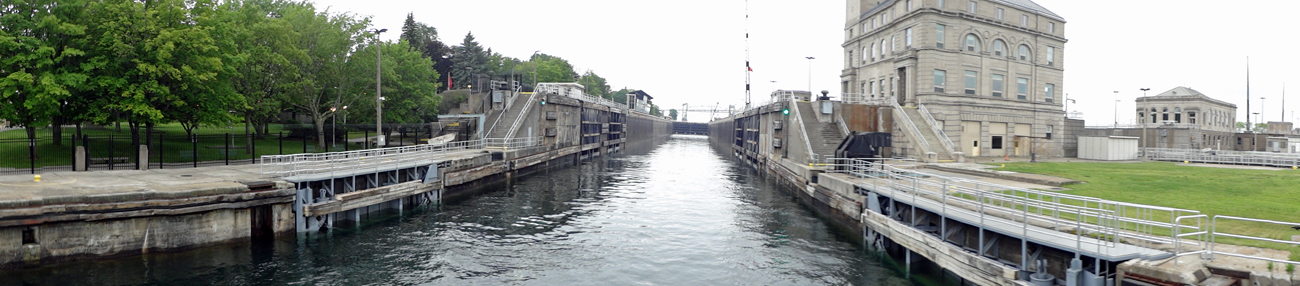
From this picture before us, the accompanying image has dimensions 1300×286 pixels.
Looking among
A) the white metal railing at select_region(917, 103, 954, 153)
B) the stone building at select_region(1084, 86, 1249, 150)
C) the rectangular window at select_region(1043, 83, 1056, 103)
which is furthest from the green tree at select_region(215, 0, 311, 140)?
the stone building at select_region(1084, 86, 1249, 150)

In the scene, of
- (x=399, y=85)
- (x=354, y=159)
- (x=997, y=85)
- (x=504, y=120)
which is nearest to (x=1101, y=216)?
(x=354, y=159)

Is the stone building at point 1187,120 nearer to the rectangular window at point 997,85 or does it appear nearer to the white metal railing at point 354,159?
the rectangular window at point 997,85

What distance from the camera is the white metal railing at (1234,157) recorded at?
→ 132 ft

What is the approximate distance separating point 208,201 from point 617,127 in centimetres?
6894

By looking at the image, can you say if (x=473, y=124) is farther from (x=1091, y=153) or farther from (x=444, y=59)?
(x=444, y=59)

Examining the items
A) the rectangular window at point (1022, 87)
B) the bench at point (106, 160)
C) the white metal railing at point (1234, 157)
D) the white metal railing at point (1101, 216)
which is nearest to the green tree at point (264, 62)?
the bench at point (106, 160)

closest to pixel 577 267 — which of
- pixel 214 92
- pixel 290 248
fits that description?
pixel 290 248

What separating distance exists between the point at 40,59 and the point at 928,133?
45.7 m

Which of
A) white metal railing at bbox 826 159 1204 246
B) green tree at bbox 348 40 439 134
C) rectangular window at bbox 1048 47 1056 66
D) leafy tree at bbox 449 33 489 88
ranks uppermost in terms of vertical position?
leafy tree at bbox 449 33 489 88

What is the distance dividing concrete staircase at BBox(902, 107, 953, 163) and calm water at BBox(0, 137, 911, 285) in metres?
13.2

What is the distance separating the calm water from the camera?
17719 millimetres

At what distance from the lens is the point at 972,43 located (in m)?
51.7

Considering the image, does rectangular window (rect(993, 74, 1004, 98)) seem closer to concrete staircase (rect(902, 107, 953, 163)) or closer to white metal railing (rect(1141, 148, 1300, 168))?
concrete staircase (rect(902, 107, 953, 163))

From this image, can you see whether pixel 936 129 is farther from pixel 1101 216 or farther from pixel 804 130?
pixel 1101 216
